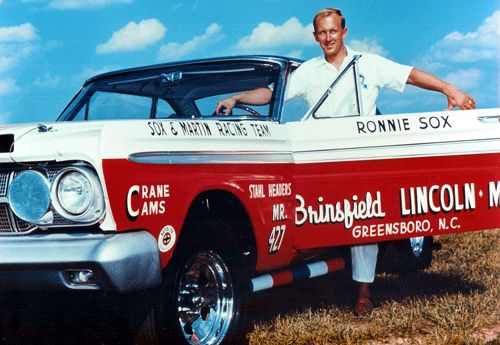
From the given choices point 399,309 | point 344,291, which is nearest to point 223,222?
point 399,309

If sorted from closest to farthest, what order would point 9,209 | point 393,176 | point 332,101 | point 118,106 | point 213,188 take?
point 9,209 → point 213,188 → point 393,176 → point 332,101 → point 118,106

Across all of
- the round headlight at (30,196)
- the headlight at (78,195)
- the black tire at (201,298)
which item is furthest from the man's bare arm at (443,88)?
the round headlight at (30,196)

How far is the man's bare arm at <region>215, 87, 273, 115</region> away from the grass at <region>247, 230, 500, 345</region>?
4.12 feet

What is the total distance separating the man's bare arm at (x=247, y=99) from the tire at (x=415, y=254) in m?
2.64

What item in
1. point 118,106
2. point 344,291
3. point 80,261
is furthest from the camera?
point 344,291

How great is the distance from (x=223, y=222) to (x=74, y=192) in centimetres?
91

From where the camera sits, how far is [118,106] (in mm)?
5195

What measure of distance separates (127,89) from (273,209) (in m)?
1.57

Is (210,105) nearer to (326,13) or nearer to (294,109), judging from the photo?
(294,109)

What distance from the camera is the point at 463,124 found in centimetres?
466

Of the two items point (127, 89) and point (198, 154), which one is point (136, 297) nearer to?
point (198, 154)

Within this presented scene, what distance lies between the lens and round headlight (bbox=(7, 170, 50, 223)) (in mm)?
3377

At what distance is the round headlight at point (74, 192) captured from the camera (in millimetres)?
3320

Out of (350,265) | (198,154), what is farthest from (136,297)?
(350,265)
